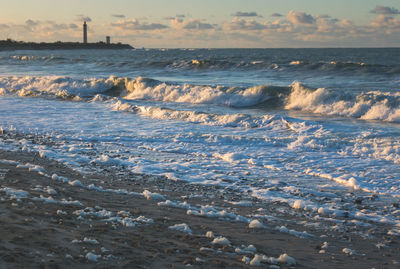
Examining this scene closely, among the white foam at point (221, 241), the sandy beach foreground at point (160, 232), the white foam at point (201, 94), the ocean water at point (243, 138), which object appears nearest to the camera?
the sandy beach foreground at point (160, 232)

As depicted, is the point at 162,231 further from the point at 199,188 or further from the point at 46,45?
the point at 46,45

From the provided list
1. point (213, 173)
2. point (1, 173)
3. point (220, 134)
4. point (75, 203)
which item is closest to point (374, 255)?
point (75, 203)

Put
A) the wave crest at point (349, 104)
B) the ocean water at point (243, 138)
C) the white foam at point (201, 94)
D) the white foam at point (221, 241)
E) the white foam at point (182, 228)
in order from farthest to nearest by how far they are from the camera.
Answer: the white foam at point (201, 94), the wave crest at point (349, 104), the ocean water at point (243, 138), the white foam at point (182, 228), the white foam at point (221, 241)

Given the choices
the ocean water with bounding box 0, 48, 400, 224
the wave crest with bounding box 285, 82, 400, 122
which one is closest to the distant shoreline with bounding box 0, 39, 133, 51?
the ocean water with bounding box 0, 48, 400, 224

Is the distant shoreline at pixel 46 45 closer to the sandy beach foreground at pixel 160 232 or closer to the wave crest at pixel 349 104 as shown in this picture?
the wave crest at pixel 349 104

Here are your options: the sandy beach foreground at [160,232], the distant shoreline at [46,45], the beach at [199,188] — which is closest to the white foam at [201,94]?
the beach at [199,188]

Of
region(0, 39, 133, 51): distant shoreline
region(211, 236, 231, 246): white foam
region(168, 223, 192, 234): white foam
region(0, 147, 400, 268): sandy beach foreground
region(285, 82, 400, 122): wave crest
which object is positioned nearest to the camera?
region(0, 147, 400, 268): sandy beach foreground

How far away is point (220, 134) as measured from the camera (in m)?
11.6

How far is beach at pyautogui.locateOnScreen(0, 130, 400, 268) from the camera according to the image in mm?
3512

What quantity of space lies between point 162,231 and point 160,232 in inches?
1.8

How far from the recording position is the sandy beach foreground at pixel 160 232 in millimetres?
3504

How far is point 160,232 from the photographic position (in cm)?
431

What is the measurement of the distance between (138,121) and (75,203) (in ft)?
30.2

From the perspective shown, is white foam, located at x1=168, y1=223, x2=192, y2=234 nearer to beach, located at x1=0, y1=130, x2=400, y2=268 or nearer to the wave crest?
beach, located at x1=0, y1=130, x2=400, y2=268
